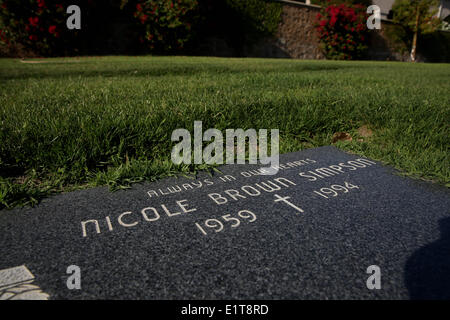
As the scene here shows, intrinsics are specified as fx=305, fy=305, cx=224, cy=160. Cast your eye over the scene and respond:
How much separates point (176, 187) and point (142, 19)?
32.1 feet

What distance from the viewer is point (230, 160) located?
8.17 feet

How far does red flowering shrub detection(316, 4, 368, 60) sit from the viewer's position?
47.6 ft

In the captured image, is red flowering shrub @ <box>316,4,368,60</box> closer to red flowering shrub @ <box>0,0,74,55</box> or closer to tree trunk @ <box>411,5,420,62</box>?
tree trunk @ <box>411,5,420,62</box>

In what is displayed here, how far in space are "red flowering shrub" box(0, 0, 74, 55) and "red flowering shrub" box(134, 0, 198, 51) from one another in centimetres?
244

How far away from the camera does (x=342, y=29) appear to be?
583 inches

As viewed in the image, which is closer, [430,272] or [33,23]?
[430,272]

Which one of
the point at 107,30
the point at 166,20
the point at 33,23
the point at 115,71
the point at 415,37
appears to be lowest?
the point at 115,71

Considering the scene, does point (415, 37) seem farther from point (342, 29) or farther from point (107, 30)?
point (107, 30)

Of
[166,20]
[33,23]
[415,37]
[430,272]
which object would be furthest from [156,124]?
[415,37]

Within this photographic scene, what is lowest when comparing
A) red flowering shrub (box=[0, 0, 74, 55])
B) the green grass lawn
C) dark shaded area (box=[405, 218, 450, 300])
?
dark shaded area (box=[405, 218, 450, 300])

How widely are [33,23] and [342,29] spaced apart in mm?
12962

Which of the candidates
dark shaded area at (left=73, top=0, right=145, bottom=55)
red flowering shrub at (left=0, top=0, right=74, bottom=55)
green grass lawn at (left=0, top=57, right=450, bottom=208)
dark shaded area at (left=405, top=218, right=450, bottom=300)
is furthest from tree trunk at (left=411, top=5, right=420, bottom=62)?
dark shaded area at (left=405, top=218, right=450, bottom=300)

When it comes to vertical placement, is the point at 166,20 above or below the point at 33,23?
above
